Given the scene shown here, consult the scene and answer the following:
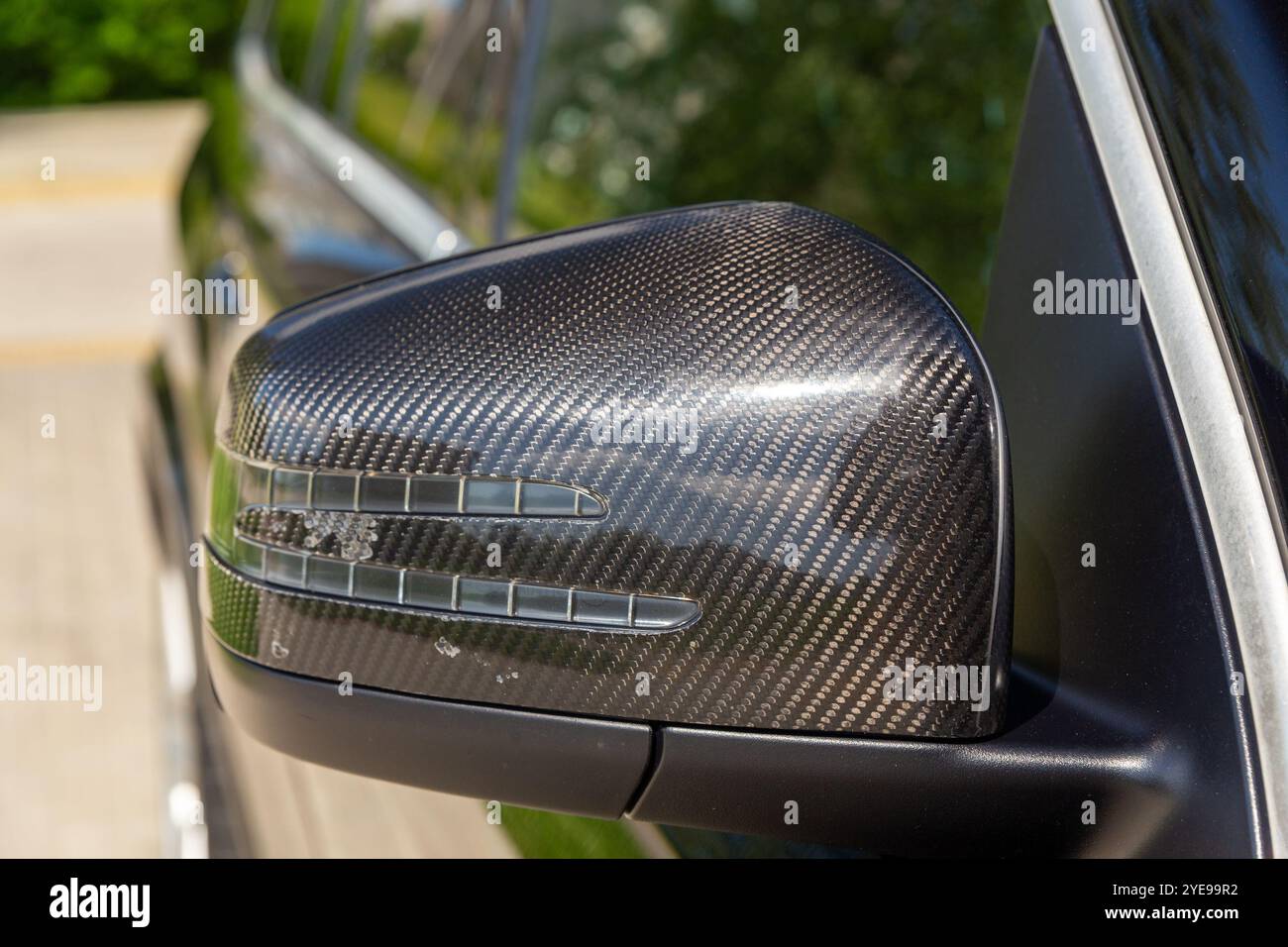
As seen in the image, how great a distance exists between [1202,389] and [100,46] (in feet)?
46.2

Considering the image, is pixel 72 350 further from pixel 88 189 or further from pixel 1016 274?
pixel 1016 274

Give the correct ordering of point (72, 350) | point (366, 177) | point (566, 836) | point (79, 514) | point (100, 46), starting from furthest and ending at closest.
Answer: point (100, 46) < point (72, 350) < point (79, 514) < point (366, 177) < point (566, 836)

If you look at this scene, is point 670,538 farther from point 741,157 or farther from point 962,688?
point 741,157

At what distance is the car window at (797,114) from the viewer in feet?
4.70

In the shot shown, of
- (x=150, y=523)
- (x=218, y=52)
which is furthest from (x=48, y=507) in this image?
(x=218, y=52)

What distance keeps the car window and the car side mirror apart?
0.46m

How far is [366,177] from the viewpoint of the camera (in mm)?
2432

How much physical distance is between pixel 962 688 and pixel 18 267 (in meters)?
9.34

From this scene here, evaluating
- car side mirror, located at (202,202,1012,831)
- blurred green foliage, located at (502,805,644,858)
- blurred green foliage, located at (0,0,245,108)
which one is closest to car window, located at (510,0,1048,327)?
car side mirror, located at (202,202,1012,831)

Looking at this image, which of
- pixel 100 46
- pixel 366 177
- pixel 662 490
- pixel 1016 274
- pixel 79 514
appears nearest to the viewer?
pixel 662 490

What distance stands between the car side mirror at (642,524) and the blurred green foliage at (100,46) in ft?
42.5

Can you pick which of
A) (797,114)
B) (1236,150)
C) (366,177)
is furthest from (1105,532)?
(366,177)

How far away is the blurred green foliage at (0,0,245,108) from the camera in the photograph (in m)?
13.0

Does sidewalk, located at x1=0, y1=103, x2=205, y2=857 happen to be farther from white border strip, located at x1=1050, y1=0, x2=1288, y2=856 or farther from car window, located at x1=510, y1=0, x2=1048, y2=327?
white border strip, located at x1=1050, y1=0, x2=1288, y2=856
